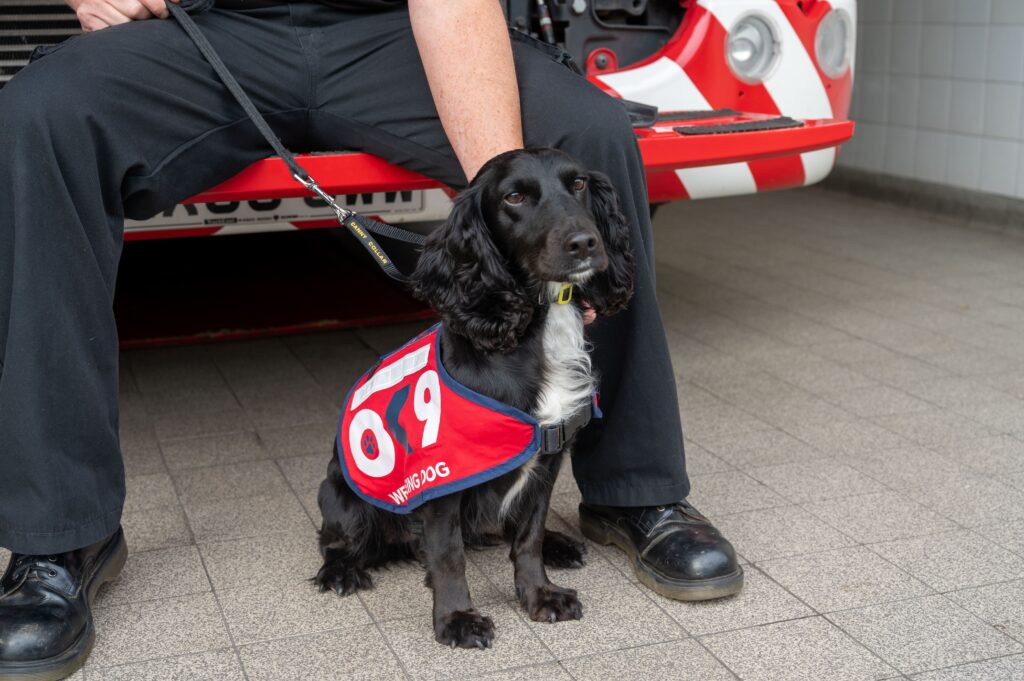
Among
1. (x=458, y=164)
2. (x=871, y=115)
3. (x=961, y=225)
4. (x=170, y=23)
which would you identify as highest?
(x=170, y=23)

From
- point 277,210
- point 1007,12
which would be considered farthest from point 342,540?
point 1007,12

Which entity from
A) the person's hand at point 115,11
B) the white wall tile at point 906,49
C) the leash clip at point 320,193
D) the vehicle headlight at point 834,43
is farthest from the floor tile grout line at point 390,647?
the white wall tile at point 906,49

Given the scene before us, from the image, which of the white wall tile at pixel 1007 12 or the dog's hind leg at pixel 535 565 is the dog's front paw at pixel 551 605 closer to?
the dog's hind leg at pixel 535 565

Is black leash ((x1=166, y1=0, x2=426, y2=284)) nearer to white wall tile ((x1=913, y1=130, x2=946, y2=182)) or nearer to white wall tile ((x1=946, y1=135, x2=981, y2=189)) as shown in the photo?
white wall tile ((x1=946, y1=135, x2=981, y2=189))

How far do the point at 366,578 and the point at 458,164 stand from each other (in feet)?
→ 2.79

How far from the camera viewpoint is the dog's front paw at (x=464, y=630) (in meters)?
2.05

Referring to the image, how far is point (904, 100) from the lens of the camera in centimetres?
629

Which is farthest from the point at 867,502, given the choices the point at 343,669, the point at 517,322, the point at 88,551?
the point at 88,551

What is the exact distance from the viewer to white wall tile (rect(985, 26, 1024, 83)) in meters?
5.53

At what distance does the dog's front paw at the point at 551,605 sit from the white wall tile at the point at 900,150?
15.6 ft

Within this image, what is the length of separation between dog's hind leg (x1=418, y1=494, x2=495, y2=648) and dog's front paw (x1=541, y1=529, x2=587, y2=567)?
12.0 inches

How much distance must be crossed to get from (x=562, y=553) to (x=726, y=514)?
43 cm

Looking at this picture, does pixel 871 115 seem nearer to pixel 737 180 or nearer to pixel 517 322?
pixel 737 180

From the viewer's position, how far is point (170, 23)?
91.1 inches
